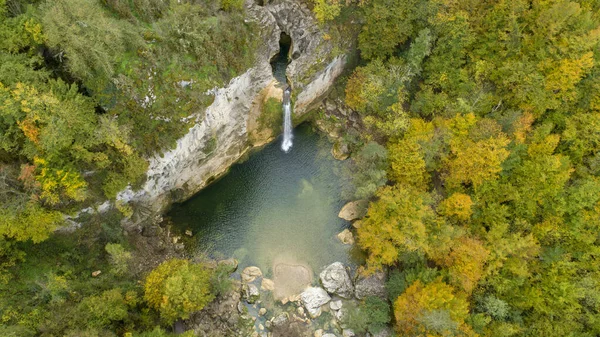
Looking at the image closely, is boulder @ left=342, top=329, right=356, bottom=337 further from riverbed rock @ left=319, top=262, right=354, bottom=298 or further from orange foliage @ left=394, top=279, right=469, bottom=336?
orange foliage @ left=394, top=279, right=469, bottom=336

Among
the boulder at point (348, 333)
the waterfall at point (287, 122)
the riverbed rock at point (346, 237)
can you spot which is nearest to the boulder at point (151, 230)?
the waterfall at point (287, 122)

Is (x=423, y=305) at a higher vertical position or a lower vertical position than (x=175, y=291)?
higher

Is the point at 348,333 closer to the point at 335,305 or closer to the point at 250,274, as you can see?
the point at 335,305

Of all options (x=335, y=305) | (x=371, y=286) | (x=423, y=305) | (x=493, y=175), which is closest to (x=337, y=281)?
(x=335, y=305)

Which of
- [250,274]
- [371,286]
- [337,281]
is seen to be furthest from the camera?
[250,274]

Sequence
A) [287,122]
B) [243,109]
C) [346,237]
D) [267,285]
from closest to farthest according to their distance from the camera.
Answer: [267,285], [346,237], [243,109], [287,122]

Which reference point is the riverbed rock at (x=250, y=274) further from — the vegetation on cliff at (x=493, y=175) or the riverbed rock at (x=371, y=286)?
the vegetation on cliff at (x=493, y=175)

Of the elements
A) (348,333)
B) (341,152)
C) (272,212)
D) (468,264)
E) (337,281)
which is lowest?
(348,333)
